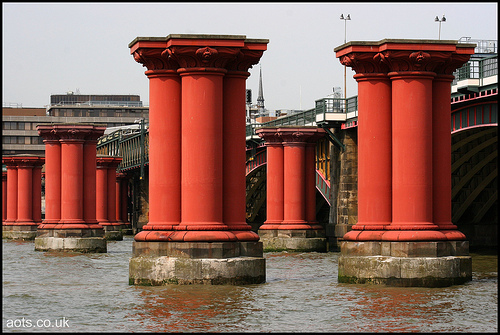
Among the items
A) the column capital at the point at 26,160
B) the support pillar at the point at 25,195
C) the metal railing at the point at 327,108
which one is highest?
the metal railing at the point at 327,108

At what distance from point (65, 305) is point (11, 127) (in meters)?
167

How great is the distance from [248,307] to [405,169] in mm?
8078

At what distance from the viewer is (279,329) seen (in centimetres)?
2208

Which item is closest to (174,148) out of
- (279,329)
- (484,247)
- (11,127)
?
(279,329)

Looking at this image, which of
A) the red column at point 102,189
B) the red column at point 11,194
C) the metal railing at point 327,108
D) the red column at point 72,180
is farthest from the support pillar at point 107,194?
the red column at point 72,180

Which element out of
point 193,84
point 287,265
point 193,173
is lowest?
point 287,265

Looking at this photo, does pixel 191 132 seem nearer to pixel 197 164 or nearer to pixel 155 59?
pixel 197 164

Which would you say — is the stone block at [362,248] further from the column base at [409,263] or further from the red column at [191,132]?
the red column at [191,132]

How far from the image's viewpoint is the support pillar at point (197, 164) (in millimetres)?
30688

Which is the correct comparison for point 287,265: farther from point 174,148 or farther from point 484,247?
point 484,247

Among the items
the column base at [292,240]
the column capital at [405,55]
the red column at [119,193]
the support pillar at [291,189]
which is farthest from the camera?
the red column at [119,193]

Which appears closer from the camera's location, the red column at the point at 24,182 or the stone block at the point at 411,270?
the stone block at the point at 411,270

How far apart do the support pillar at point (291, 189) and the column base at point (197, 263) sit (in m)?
32.0

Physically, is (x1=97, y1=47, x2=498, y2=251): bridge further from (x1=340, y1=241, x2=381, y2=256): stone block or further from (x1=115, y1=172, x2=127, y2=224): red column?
(x1=115, y1=172, x2=127, y2=224): red column
